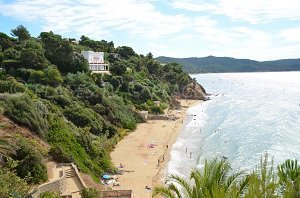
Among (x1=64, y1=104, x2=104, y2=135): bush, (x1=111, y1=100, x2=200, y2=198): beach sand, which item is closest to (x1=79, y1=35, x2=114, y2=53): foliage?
(x1=111, y1=100, x2=200, y2=198): beach sand

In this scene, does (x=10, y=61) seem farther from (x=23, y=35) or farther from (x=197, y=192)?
(x=197, y=192)

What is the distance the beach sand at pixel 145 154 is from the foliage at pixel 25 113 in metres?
7.53

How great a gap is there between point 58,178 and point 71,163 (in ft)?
11.6

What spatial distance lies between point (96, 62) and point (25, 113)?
44025 mm

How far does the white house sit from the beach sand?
17162 mm

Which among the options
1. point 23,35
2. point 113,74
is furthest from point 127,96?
point 23,35

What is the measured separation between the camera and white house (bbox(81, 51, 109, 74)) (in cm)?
6944

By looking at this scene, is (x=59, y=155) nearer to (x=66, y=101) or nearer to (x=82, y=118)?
(x=82, y=118)

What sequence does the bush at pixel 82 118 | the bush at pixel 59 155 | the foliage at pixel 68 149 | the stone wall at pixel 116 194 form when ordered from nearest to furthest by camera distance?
the stone wall at pixel 116 194
the bush at pixel 59 155
the foliage at pixel 68 149
the bush at pixel 82 118

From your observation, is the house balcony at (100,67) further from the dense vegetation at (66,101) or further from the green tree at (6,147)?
the green tree at (6,147)

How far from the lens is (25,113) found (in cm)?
2842

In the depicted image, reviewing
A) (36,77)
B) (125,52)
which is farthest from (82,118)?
(125,52)

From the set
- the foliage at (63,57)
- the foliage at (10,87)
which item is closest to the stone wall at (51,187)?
the foliage at (10,87)

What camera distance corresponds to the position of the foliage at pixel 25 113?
1106 inches
